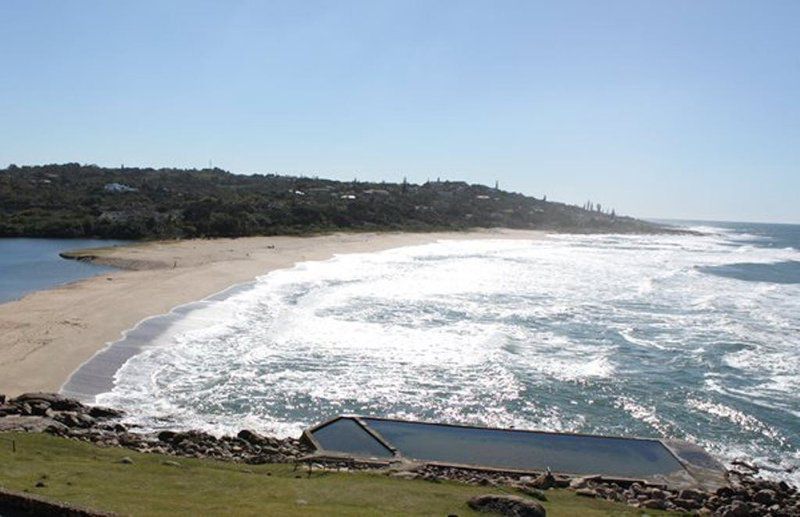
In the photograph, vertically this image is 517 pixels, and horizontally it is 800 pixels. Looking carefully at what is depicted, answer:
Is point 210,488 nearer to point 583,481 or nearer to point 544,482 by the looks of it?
point 544,482

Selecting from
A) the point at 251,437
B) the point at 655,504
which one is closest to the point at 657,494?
Result: the point at 655,504

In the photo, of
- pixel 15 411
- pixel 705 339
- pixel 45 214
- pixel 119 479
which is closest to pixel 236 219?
pixel 45 214

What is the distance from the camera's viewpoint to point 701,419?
17344 millimetres

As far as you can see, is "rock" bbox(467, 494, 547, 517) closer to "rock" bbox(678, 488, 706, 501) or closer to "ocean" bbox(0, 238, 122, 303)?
"rock" bbox(678, 488, 706, 501)

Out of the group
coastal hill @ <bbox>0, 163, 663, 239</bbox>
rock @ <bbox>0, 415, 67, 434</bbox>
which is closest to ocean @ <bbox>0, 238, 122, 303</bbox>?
coastal hill @ <bbox>0, 163, 663, 239</bbox>

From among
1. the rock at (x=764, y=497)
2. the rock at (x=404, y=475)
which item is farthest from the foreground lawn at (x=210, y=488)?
the rock at (x=764, y=497)

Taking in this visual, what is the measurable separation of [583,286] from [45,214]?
2450 inches

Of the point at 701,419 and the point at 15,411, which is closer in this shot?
the point at 15,411

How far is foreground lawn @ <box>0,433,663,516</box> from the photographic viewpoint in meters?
8.62


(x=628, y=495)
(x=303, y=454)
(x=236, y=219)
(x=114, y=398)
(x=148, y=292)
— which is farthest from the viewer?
(x=236, y=219)

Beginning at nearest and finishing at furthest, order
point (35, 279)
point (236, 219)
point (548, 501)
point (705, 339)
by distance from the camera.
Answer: point (548, 501) → point (705, 339) → point (35, 279) → point (236, 219)

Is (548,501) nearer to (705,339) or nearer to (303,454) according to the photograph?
(303,454)

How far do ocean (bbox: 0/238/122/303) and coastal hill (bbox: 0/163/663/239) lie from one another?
7.71m

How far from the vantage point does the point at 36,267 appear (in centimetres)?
4356
